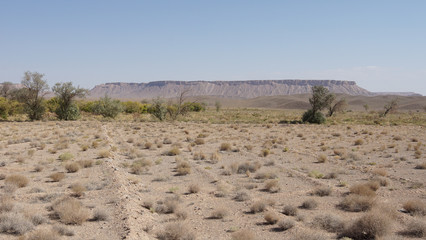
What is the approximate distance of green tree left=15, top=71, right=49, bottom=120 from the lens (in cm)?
4631

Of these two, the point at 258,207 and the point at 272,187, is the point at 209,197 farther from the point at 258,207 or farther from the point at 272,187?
the point at 272,187

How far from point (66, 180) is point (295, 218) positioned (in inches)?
359

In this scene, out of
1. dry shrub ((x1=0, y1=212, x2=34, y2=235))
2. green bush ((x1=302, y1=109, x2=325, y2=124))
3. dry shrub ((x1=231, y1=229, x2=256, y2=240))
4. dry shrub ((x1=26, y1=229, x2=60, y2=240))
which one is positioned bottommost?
green bush ((x1=302, y1=109, x2=325, y2=124))

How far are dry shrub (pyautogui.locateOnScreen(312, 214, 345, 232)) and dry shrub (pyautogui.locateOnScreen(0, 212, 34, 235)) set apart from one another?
7.06 metres

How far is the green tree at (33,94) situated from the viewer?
46312 millimetres

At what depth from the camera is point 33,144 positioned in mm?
21922

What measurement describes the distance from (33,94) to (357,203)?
48.9m

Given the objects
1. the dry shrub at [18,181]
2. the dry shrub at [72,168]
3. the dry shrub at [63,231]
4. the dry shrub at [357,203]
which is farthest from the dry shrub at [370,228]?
the dry shrub at [72,168]

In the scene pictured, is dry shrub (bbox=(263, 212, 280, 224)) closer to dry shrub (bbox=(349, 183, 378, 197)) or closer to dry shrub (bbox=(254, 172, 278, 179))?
dry shrub (bbox=(349, 183, 378, 197))

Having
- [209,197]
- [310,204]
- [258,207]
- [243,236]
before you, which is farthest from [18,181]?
[310,204]

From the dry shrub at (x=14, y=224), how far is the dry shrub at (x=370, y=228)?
7.55 metres

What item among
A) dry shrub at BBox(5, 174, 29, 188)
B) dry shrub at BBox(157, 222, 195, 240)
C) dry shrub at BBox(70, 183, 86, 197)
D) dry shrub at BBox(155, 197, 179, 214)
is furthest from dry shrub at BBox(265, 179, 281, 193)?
dry shrub at BBox(5, 174, 29, 188)

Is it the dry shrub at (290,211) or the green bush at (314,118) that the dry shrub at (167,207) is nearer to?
the dry shrub at (290,211)

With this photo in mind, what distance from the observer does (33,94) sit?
153ft
